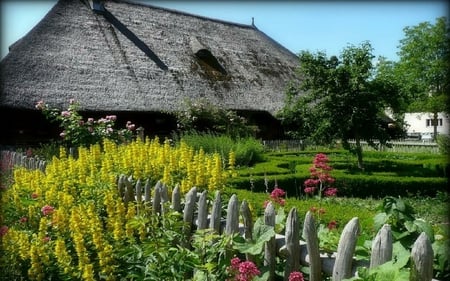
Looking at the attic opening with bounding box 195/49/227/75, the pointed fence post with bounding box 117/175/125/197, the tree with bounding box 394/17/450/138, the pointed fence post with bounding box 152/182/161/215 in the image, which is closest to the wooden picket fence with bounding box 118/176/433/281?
the pointed fence post with bounding box 152/182/161/215

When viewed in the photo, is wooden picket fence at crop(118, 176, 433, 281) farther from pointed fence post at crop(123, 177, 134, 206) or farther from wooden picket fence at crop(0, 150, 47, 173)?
wooden picket fence at crop(0, 150, 47, 173)

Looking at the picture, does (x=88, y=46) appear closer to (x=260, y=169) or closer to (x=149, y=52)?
(x=149, y=52)

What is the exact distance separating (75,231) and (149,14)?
856 inches

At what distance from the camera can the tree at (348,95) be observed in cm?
1449

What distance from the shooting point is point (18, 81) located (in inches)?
637

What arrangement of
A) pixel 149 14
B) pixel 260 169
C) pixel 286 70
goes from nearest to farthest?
pixel 260 169 → pixel 149 14 → pixel 286 70

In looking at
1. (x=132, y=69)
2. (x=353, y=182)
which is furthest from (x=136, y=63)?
(x=353, y=182)

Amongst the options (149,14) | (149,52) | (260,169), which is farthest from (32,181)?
(149,14)

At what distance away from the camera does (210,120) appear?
61.5 ft

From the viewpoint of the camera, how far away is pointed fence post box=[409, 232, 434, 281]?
2027mm

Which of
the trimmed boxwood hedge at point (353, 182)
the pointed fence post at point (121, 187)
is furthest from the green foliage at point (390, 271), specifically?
the trimmed boxwood hedge at point (353, 182)

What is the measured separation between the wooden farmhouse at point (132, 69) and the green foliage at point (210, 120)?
61 centimetres

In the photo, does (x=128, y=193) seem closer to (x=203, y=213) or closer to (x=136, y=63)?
(x=203, y=213)

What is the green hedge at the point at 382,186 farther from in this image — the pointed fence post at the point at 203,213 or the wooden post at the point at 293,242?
the wooden post at the point at 293,242
